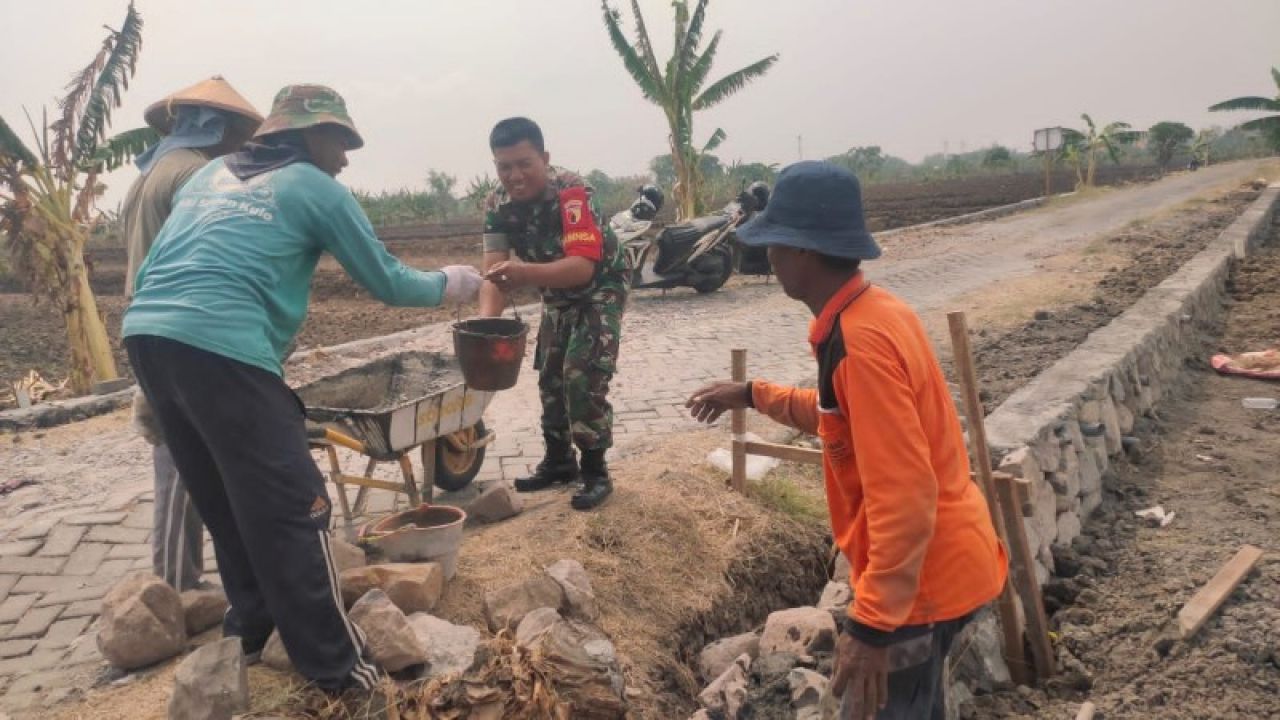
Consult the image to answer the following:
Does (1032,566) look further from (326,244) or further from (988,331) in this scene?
(988,331)

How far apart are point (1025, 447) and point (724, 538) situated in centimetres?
150

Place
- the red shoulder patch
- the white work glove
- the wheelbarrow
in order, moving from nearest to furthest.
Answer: the white work glove
the wheelbarrow
the red shoulder patch

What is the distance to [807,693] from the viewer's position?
297 centimetres

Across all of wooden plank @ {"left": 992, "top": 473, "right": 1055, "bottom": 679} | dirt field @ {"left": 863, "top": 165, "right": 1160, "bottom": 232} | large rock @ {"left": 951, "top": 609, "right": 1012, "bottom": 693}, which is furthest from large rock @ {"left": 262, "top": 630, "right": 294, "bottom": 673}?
dirt field @ {"left": 863, "top": 165, "right": 1160, "bottom": 232}

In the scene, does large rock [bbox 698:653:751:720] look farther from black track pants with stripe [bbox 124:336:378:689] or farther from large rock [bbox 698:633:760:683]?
black track pants with stripe [bbox 124:336:378:689]

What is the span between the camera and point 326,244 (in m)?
2.74

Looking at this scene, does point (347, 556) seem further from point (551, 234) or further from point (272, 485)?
point (551, 234)

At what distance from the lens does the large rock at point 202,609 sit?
3.32 meters

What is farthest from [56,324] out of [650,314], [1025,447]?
[1025,447]

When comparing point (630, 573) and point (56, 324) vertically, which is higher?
point (56, 324)

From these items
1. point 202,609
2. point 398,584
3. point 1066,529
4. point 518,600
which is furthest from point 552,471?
point 1066,529

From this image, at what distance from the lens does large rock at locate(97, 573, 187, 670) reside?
3.08 m

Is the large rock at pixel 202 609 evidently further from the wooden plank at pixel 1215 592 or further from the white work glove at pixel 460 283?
the wooden plank at pixel 1215 592

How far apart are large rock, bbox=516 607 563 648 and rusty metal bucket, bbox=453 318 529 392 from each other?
3.25 feet
